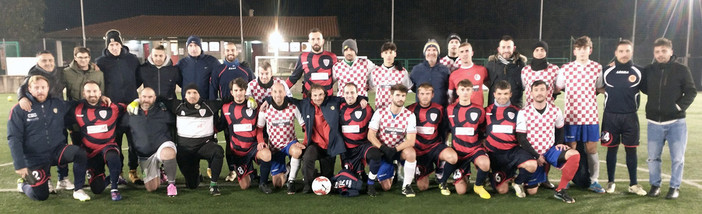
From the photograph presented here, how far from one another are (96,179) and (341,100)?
2.55 meters

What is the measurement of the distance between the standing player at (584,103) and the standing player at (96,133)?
449 cm

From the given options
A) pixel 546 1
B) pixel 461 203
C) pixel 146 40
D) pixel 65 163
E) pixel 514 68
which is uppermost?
pixel 546 1

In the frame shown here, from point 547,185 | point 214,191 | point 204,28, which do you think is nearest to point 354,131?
point 214,191

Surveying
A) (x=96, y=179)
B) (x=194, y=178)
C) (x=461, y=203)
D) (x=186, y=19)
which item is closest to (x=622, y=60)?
(x=461, y=203)

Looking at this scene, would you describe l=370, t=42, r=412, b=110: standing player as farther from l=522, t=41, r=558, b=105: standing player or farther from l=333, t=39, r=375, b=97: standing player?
l=522, t=41, r=558, b=105: standing player

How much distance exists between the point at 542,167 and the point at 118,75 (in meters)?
4.66

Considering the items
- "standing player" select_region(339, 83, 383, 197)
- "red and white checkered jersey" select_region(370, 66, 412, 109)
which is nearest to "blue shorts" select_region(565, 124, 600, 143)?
"red and white checkered jersey" select_region(370, 66, 412, 109)

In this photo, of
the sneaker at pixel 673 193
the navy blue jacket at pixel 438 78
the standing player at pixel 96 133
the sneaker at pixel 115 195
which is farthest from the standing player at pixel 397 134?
the standing player at pixel 96 133

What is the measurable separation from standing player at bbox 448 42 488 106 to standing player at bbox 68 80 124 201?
359cm

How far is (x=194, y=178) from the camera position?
15.7 feet

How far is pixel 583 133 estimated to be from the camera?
182 inches

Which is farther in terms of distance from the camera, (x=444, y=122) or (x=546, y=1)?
(x=546, y=1)

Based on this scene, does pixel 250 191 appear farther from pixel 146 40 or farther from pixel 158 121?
pixel 146 40

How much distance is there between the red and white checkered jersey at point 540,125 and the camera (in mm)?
4438
